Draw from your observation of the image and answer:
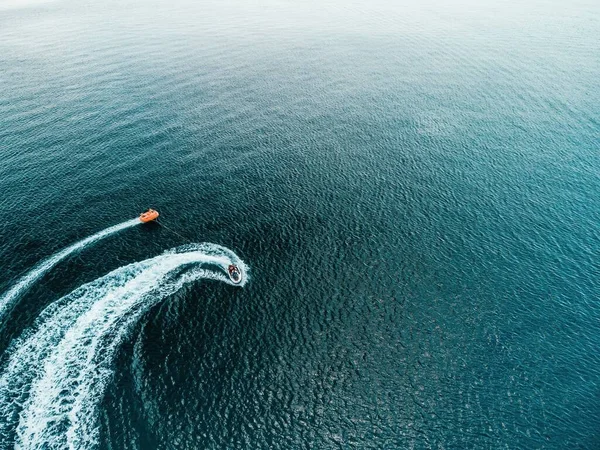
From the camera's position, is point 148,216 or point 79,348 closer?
point 79,348

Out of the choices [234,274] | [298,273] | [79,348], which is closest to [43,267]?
[79,348]

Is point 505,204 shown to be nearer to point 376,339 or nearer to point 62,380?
point 376,339

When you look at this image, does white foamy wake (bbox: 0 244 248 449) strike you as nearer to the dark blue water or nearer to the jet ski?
the dark blue water

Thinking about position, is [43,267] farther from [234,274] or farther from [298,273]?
[298,273]

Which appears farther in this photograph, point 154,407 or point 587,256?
point 587,256

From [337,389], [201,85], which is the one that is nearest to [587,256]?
[337,389]

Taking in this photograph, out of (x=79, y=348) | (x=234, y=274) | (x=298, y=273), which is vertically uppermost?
(x=234, y=274)

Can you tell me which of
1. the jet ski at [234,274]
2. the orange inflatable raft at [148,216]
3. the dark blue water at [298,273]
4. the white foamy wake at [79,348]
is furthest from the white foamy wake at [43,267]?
the jet ski at [234,274]
